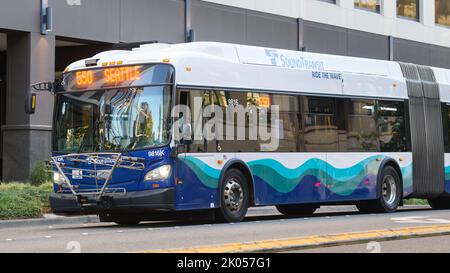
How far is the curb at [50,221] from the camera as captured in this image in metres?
19.3

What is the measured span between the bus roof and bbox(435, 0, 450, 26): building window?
880 inches

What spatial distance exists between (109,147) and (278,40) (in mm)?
18238

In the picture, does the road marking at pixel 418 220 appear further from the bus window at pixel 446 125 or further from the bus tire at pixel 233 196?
the bus window at pixel 446 125

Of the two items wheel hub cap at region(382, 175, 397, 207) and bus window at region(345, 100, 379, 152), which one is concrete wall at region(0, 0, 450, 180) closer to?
bus window at region(345, 100, 379, 152)

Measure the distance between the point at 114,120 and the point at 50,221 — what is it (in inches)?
179

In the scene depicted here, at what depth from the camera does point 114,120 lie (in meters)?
16.5

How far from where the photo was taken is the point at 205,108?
16.9 meters

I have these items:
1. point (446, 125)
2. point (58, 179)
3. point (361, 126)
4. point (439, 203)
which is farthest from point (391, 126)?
point (58, 179)

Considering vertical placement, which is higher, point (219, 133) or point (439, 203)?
point (219, 133)

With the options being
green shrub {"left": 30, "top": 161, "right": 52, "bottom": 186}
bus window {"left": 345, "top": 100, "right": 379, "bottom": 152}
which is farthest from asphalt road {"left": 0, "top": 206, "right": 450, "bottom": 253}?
green shrub {"left": 30, "top": 161, "right": 52, "bottom": 186}

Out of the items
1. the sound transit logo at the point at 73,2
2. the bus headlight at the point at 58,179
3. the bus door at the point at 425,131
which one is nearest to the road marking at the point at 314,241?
the bus headlight at the point at 58,179

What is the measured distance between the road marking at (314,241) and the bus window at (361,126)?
5.94 meters

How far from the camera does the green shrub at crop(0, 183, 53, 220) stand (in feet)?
65.1

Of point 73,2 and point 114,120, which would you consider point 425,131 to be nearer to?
point 114,120
